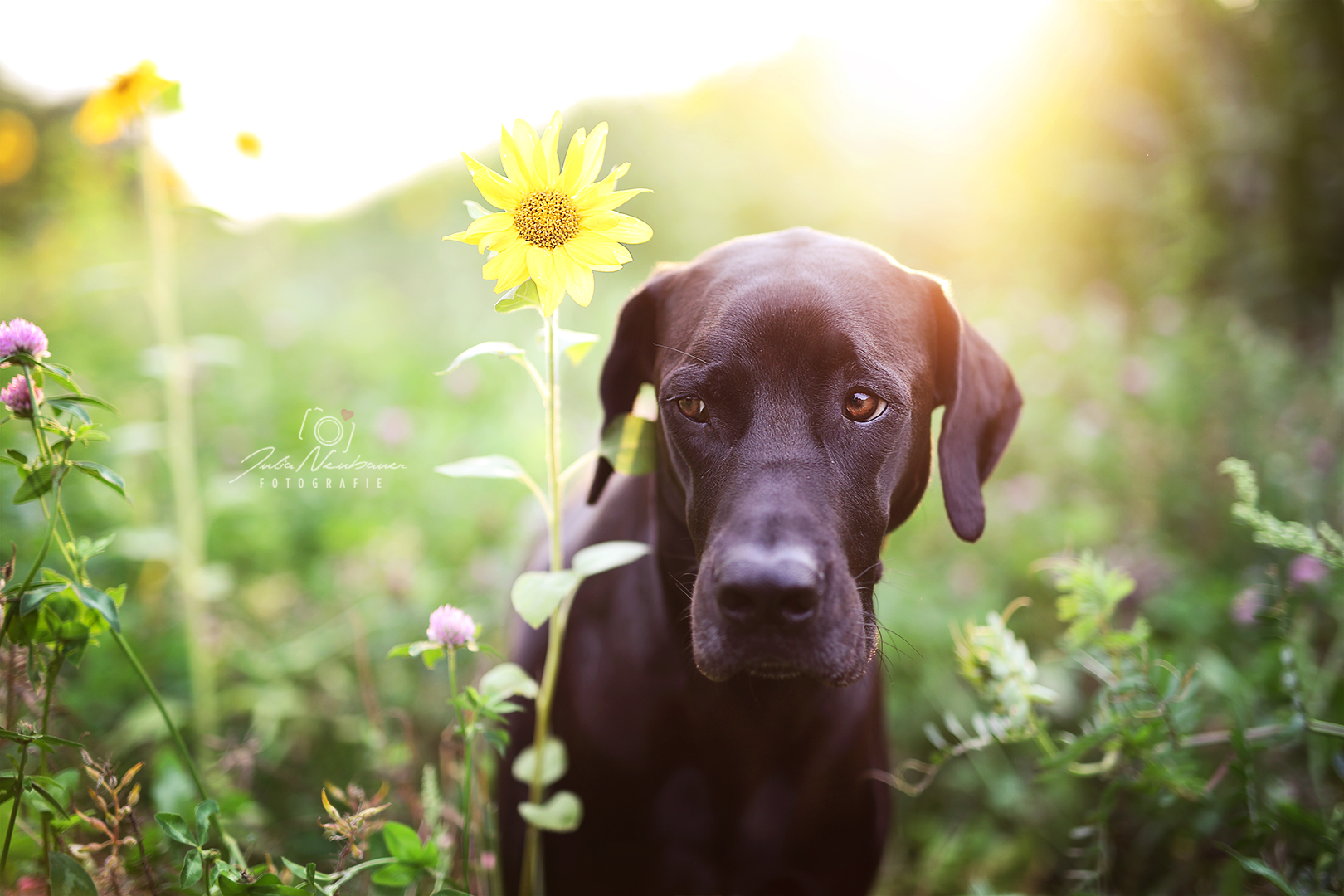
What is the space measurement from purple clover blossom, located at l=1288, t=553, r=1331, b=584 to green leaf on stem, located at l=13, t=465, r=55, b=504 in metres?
3.10

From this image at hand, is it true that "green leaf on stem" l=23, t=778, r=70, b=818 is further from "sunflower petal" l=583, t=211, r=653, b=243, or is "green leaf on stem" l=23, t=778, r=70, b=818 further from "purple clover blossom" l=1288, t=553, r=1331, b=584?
"purple clover blossom" l=1288, t=553, r=1331, b=584

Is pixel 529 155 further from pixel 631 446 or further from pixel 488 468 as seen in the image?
pixel 631 446

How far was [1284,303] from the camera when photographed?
559 centimetres

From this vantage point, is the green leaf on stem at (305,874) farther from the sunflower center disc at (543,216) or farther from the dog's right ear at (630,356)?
the sunflower center disc at (543,216)

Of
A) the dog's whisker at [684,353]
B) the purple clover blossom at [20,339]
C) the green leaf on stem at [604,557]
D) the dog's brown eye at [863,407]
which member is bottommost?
the green leaf on stem at [604,557]

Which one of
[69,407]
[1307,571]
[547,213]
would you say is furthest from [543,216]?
[1307,571]

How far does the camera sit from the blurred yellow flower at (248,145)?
7.30ft

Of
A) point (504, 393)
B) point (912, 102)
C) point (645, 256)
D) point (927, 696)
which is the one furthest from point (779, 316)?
point (912, 102)

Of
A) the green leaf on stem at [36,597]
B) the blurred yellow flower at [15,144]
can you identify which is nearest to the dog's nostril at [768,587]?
the green leaf on stem at [36,597]

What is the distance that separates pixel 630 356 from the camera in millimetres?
1847

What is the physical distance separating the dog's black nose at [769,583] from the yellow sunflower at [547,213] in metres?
0.54

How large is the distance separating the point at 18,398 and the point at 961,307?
221 inches

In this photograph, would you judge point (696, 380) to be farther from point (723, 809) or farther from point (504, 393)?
point (504, 393)
